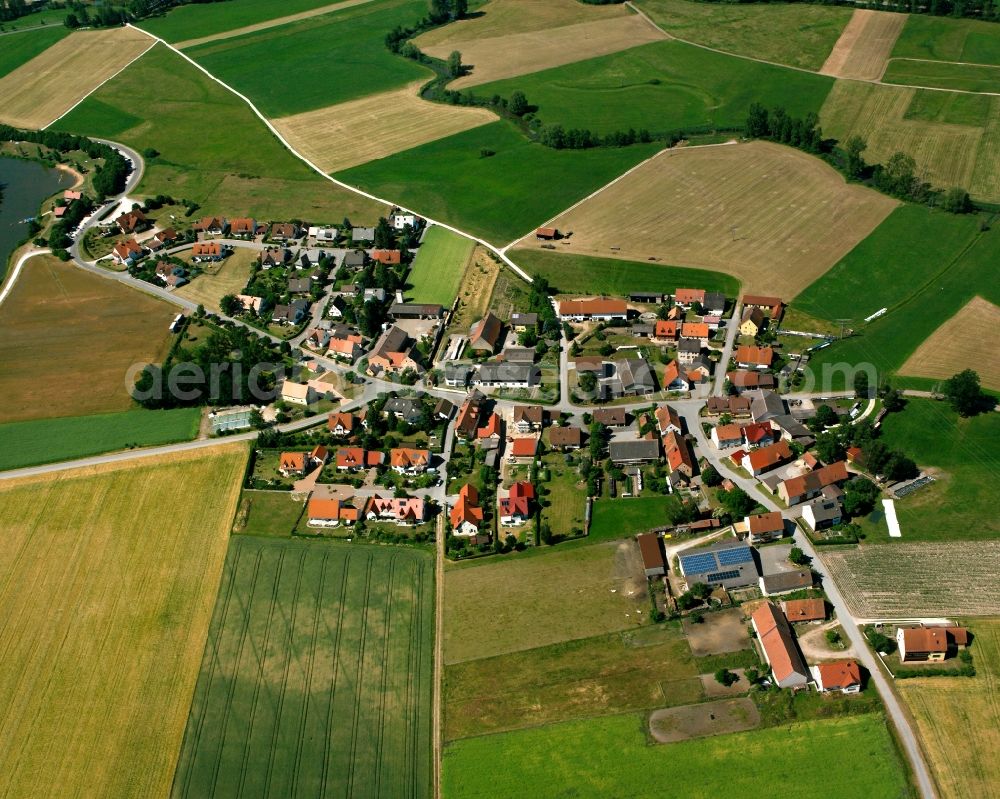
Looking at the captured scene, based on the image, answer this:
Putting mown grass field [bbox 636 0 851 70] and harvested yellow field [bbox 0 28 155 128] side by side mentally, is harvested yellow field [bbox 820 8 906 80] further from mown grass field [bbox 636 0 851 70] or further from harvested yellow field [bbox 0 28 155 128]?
harvested yellow field [bbox 0 28 155 128]

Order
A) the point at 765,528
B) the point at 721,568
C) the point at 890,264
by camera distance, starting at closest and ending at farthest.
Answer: the point at 721,568, the point at 765,528, the point at 890,264

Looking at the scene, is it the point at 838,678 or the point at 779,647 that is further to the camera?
the point at 779,647

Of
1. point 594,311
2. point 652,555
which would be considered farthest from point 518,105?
point 652,555

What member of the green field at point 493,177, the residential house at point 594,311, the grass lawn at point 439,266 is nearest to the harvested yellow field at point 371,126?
the green field at point 493,177

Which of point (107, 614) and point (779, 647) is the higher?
point (779, 647)

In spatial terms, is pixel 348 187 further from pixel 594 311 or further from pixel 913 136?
pixel 913 136

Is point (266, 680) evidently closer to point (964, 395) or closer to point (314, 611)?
point (314, 611)
